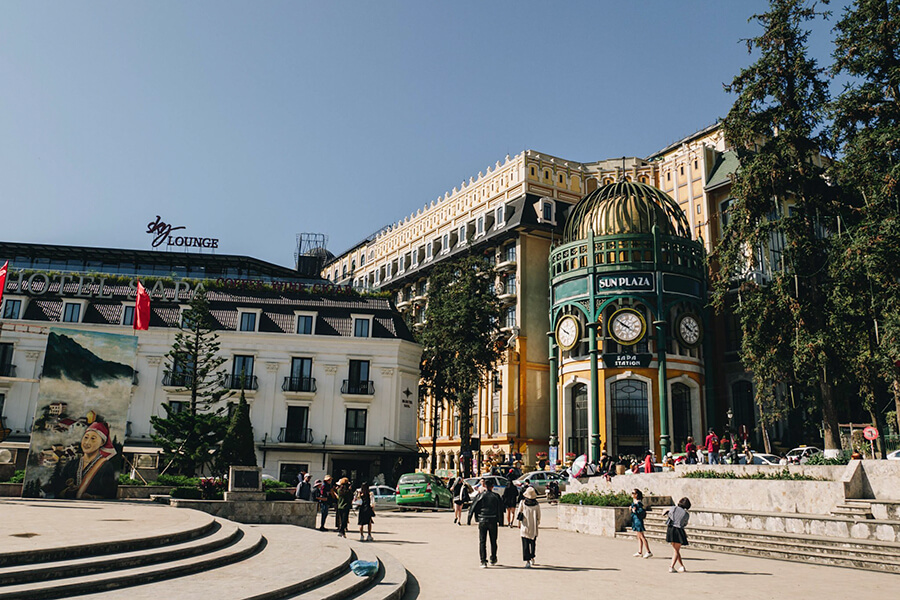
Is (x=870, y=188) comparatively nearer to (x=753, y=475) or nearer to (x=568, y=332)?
(x=753, y=475)

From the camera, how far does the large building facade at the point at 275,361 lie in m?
40.6

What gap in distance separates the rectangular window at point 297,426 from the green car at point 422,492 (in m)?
11.4

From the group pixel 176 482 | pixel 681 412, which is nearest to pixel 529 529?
A: pixel 176 482

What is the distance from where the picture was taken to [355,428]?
4188cm

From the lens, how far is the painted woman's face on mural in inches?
854

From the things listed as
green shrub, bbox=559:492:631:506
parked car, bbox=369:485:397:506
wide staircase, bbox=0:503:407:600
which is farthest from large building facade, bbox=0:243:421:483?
wide staircase, bbox=0:503:407:600

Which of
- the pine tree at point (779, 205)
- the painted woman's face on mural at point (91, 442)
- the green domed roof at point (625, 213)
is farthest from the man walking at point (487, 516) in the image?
the green domed roof at point (625, 213)

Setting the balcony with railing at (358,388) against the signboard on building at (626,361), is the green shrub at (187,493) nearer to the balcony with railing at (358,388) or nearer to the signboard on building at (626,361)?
the balcony with railing at (358,388)

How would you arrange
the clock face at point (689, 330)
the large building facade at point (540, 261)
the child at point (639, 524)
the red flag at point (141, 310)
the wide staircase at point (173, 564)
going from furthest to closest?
the large building facade at point (540, 261)
the clock face at point (689, 330)
the red flag at point (141, 310)
the child at point (639, 524)
the wide staircase at point (173, 564)

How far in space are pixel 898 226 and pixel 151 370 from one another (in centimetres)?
3787

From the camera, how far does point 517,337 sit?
57312mm

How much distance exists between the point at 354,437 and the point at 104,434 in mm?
20866

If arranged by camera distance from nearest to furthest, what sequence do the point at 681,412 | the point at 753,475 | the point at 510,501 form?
the point at 753,475, the point at 510,501, the point at 681,412

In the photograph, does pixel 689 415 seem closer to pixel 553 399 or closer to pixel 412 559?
pixel 553 399
